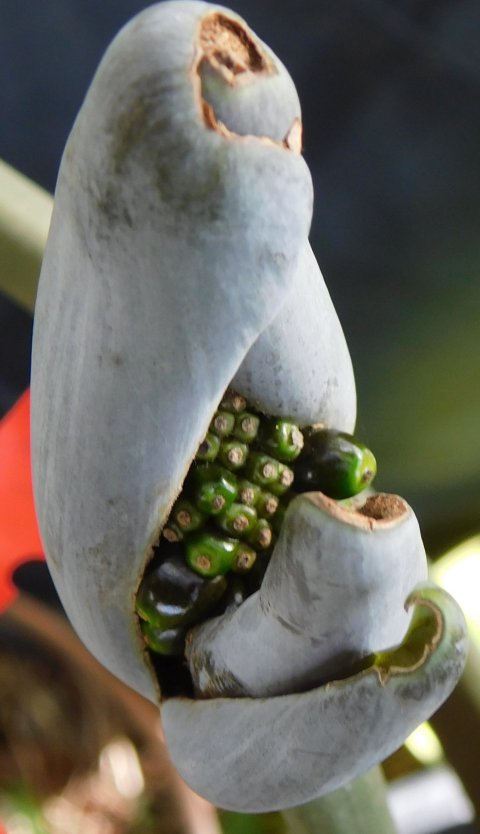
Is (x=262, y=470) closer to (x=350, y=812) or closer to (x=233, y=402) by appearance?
(x=233, y=402)

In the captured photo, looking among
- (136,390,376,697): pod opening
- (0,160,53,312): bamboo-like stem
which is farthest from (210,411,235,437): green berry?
(0,160,53,312): bamboo-like stem

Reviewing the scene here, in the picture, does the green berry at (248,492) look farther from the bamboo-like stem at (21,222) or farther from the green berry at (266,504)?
the bamboo-like stem at (21,222)

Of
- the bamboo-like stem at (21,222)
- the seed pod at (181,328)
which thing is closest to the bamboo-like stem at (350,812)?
the seed pod at (181,328)

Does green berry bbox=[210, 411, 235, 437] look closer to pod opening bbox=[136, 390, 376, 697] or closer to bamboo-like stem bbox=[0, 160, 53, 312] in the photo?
pod opening bbox=[136, 390, 376, 697]

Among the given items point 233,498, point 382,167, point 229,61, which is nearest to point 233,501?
point 233,498

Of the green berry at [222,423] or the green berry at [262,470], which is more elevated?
the green berry at [222,423]
